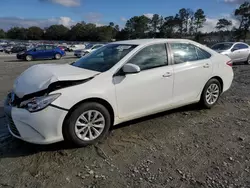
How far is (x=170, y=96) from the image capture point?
173 inches

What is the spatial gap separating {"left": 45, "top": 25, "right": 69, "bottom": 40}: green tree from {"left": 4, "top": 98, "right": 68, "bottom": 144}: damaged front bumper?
12281 centimetres

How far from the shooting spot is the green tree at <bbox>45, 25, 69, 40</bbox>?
119438mm

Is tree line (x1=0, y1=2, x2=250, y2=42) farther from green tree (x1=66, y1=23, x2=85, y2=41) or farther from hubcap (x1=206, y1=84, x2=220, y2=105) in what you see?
hubcap (x1=206, y1=84, x2=220, y2=105)

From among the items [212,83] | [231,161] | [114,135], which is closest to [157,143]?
[114,135]

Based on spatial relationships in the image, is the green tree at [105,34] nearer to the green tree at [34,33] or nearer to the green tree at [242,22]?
the green tree at [34,33]

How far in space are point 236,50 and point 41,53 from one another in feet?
58.7

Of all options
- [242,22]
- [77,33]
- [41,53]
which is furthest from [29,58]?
[77,33]

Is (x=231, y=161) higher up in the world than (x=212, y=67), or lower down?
lower down

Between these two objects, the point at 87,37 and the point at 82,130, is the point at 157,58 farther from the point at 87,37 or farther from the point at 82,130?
the point at 87,37

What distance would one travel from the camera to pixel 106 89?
3.59 meters

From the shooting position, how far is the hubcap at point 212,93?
5.09 m

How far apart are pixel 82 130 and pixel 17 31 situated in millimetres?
141764

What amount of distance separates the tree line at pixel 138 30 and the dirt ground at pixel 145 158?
77050mm

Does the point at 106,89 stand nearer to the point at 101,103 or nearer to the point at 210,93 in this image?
the point at 101,103
